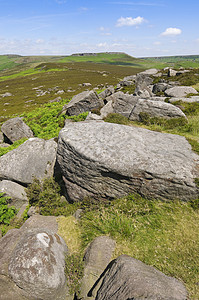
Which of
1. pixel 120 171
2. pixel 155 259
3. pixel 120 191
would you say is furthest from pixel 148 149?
pixel 155 259

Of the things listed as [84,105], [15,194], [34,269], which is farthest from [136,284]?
[84,105]

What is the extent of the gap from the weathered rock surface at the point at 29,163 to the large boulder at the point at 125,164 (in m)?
2.71

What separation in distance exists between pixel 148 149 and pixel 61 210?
18.7 feet

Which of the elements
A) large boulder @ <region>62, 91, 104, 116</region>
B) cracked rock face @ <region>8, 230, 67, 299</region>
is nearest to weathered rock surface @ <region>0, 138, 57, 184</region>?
cracked rock face @ <region>8, 230, 67, 299</region>

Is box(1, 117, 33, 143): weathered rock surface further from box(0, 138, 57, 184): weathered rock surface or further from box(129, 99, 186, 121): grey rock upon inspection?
box(129, 99, 186, 121): grey rock

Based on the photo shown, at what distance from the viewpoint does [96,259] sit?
6.48 m

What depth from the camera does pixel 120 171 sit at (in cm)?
789

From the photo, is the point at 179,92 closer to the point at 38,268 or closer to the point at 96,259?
the point at 96,259

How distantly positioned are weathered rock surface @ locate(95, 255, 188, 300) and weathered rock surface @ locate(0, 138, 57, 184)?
7.46m

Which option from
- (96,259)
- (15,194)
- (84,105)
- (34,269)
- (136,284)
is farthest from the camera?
(84,105)

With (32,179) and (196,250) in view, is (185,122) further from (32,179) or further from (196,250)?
(32,179)

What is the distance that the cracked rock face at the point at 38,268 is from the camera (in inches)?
229

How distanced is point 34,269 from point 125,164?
5.31 m

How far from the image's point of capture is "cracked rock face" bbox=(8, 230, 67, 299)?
5.80 m
